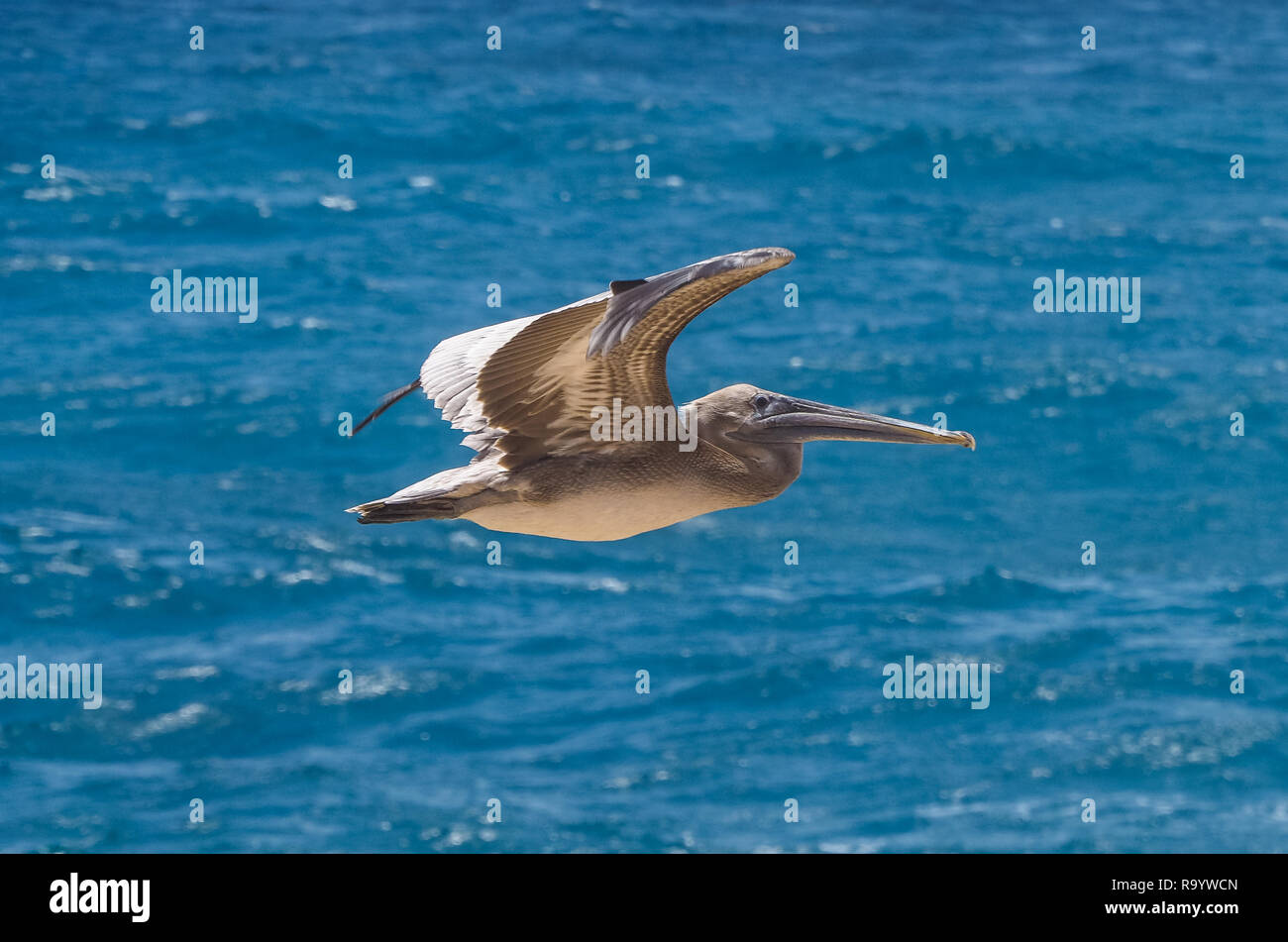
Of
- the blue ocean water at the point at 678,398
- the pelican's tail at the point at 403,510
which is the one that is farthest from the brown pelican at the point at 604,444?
the blue ocean water at the point at 678,398

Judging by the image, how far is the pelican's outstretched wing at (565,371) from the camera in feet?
22.3

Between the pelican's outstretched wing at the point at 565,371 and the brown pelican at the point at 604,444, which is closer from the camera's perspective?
the pelican's outstretched wing at the point at 565,371

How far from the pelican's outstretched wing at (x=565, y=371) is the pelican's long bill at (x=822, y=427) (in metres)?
0.50

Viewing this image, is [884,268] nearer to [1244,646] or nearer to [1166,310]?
[1166,310]

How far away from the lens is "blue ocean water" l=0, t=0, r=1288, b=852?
3216 centimetres

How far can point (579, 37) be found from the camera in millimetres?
42562

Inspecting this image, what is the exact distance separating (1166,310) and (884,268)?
5948 millimetres

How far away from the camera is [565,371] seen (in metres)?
8.05

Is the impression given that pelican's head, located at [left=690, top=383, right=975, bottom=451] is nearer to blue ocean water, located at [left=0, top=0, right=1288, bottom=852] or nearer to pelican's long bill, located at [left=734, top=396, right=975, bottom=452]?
pelican's long bill, located at [left=734, top=396, right=975, bottom=452]

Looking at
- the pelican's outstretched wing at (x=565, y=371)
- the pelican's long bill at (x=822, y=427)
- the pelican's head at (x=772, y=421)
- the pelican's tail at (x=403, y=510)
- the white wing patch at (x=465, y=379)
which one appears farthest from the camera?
the white wing patch at (x=465, y=379)

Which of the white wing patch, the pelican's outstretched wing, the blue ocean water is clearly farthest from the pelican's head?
the blue ocean water

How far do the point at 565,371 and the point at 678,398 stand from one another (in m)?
27.5

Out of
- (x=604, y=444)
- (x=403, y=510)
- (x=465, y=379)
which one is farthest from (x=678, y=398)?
(x=403, y=510)

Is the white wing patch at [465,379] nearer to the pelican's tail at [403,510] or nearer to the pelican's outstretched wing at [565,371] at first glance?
the pelican's outstretched wing at [565,371]
